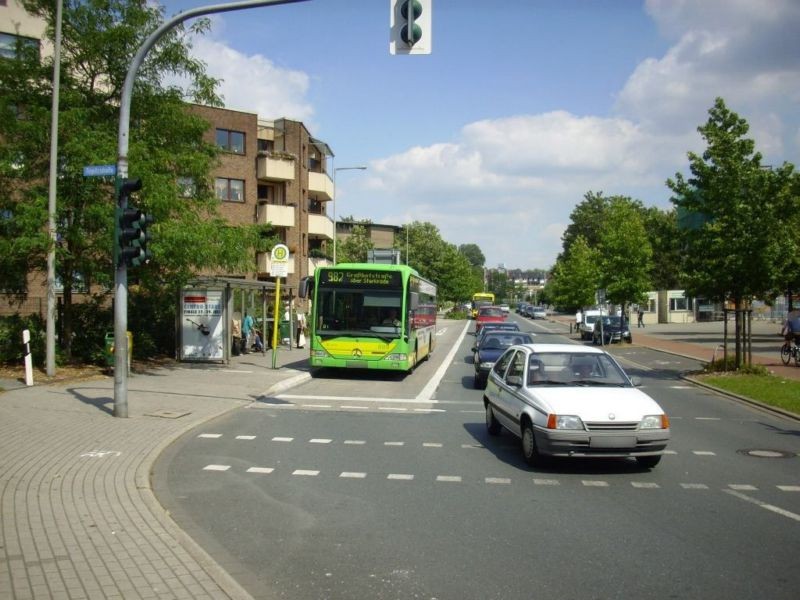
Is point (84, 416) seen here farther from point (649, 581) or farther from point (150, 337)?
point (150, 337)

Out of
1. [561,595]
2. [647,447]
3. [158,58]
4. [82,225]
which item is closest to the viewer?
[561,595]

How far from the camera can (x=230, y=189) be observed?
139ft

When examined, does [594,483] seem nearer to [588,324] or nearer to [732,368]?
[732,368]

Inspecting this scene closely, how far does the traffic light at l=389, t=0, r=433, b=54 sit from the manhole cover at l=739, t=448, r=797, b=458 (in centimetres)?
695

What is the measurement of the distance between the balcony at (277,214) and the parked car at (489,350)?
25694mm

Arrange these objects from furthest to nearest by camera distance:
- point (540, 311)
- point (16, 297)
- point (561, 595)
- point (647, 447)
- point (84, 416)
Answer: point (540, 311), point (16, 297), point (84, 416), point (647, 447), point (561, 595)

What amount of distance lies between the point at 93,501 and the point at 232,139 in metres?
38.2

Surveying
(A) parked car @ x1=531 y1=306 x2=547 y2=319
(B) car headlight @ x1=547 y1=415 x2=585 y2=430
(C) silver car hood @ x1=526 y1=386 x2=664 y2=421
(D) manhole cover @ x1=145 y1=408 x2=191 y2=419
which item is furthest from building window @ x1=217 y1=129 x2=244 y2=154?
(A) parked car @ x1=531 y1=306 x2=547 y2=319

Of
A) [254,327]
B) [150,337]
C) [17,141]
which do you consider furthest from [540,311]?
[17,141]

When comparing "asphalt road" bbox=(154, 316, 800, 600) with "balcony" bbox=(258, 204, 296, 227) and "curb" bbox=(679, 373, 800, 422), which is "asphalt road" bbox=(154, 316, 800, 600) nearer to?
"curb" bbox=(679, 373, 800, 422)

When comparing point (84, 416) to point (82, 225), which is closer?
point (84, 416)

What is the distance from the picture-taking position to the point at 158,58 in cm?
1867

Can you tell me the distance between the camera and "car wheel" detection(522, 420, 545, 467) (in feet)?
28.6

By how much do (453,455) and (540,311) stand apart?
263ft
